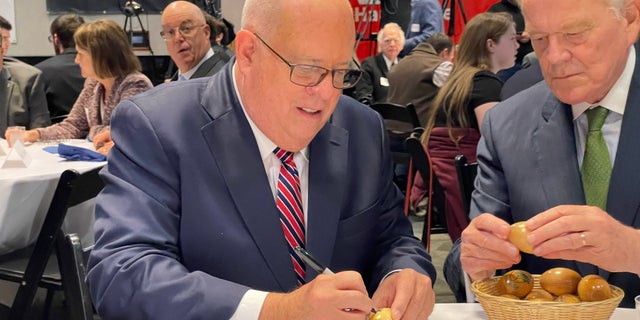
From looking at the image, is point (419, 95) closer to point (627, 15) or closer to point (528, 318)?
point (627, 15)

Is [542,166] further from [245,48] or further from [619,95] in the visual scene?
[245,48]

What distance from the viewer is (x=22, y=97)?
5855mm

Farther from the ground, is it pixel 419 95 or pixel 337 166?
pixel 337 166

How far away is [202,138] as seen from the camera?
1823 millimetres

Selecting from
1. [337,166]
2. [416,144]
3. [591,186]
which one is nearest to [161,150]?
[337,166]

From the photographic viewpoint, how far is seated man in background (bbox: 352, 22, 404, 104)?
8547 millimetres

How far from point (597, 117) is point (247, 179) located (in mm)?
833

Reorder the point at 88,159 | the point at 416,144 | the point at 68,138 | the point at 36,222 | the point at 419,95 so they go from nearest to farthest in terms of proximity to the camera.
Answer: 1. the point at 36,222
2. the point at 88,159
3. the point at 416,144
4. the point at 68,138
5. the point at 419,95

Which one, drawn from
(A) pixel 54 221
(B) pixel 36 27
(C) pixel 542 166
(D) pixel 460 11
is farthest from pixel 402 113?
(B) pixel 36 27

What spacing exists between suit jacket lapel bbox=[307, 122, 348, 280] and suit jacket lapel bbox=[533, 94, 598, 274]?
0.47 meters

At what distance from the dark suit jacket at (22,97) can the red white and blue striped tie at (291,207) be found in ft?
14.3

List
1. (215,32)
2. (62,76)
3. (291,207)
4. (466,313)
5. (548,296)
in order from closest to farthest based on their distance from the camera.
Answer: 1. (548,296)
2. (466,313)
3. (291,207)
4. (62,76)
5. (215,32)

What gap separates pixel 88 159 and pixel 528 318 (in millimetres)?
2978

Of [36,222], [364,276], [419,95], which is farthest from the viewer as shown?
[419,95]
